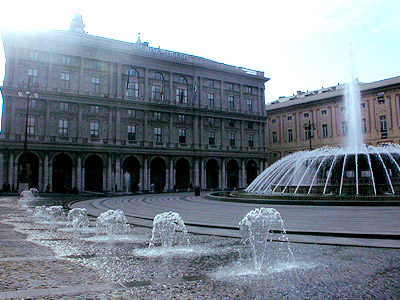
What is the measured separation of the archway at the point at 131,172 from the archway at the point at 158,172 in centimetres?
241

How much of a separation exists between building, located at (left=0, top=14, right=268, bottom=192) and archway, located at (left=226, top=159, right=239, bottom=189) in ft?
0.54

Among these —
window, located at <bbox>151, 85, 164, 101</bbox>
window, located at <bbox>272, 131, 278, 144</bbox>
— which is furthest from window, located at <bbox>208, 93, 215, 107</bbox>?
window, located at <bbox>272, 131, 278, 144</bbox>

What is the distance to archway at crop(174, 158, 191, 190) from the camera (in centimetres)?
5162

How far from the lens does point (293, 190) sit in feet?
71.2

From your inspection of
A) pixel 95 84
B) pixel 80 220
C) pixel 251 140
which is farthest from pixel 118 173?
pixel 80 220

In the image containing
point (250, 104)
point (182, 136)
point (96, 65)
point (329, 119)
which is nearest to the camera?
point (96, 65)

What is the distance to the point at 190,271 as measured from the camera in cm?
563

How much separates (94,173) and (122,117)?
8.18 meters

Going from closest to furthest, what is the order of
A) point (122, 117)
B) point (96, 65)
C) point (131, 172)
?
point (96, 65) < point (122, 117) < point (131, 172)

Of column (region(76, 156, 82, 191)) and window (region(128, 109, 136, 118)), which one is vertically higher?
window (region(128, 109, 136, 118))

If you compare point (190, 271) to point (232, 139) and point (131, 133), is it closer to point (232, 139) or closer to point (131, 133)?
point (131, 133)

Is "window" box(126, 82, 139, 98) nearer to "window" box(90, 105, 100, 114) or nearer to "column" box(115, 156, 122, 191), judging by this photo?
"window" box(90, 105, 100, 114)

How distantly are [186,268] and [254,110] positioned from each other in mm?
54918

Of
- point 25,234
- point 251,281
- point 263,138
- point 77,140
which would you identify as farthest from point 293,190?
point 263,138
